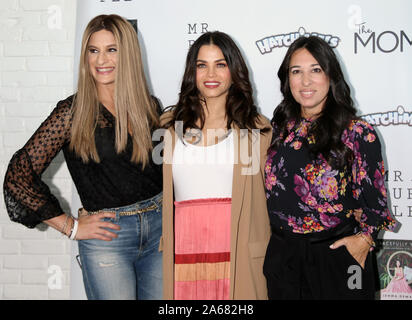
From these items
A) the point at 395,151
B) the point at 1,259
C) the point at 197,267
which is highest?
the point at 395,151

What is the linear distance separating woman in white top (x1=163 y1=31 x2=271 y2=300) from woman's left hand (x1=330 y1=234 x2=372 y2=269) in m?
0.37

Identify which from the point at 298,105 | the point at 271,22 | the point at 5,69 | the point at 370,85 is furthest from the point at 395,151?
the point at 5,69

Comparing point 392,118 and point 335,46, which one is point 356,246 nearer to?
point 392,118

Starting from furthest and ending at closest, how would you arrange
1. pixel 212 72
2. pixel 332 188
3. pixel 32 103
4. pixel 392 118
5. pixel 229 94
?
1. pixel 32 103
2. pixel 392 118
3. pixel 229 94
4. pixel 212 72
5. pixel 332 188

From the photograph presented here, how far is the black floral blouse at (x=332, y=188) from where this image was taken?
1.78 m

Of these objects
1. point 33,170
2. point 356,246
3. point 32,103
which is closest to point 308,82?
point 356,246

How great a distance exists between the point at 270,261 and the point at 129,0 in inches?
71.3

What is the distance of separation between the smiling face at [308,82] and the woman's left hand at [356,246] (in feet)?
1.85

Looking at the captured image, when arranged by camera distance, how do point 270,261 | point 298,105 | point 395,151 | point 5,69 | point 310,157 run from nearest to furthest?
point 310,157, point 270,261, point 298,105, point 395,151, point 5,69

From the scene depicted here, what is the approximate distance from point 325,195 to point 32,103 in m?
2.06

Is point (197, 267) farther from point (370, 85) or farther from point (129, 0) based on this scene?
point (129, 0)

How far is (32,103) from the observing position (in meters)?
2.90

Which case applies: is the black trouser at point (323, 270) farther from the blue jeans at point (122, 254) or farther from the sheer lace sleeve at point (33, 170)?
the sheer lace sleeve at point (33, 170)

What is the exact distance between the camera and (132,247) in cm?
205
